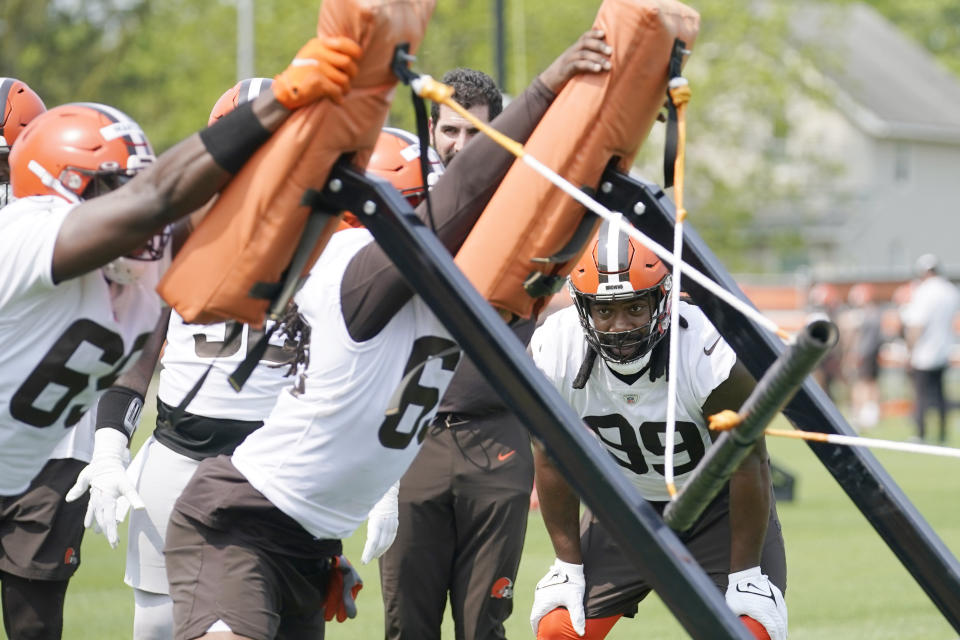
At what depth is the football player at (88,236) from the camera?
3150mm

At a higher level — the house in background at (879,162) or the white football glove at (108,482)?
the house in background at (879,162)

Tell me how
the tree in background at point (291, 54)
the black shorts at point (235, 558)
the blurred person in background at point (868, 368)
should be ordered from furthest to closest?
the tree in background at point (291, 54) < the blurred person in background at point (868, 368) < the black shorts at point (235, 558)

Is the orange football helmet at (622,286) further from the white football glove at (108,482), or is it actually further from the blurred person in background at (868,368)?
the blurred person in background at (868,368)

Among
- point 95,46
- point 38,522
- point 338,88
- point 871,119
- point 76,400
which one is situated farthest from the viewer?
point 871,119

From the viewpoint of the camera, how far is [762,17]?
34.6m

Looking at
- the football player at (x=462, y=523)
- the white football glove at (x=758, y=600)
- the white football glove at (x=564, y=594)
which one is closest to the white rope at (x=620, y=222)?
the white football glove at (x=758, y=600)

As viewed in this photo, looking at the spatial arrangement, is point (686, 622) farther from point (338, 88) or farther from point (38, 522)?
point (38, 522)

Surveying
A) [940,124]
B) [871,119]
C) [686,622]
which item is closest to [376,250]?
[686,622]

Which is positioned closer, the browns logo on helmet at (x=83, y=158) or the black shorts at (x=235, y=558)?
the browns logo on helmet at (x=83, y=158)

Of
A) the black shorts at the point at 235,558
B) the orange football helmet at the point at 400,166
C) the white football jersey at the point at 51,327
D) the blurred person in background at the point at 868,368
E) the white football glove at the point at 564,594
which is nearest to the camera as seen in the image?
the white football jersey at the point at 51,327

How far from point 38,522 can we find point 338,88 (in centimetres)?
298

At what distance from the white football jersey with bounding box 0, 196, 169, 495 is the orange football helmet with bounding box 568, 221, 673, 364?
1.69 m

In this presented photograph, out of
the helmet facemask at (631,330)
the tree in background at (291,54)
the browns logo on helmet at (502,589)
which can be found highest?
the tree in background at (291,54)

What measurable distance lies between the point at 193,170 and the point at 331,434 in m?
0.93
